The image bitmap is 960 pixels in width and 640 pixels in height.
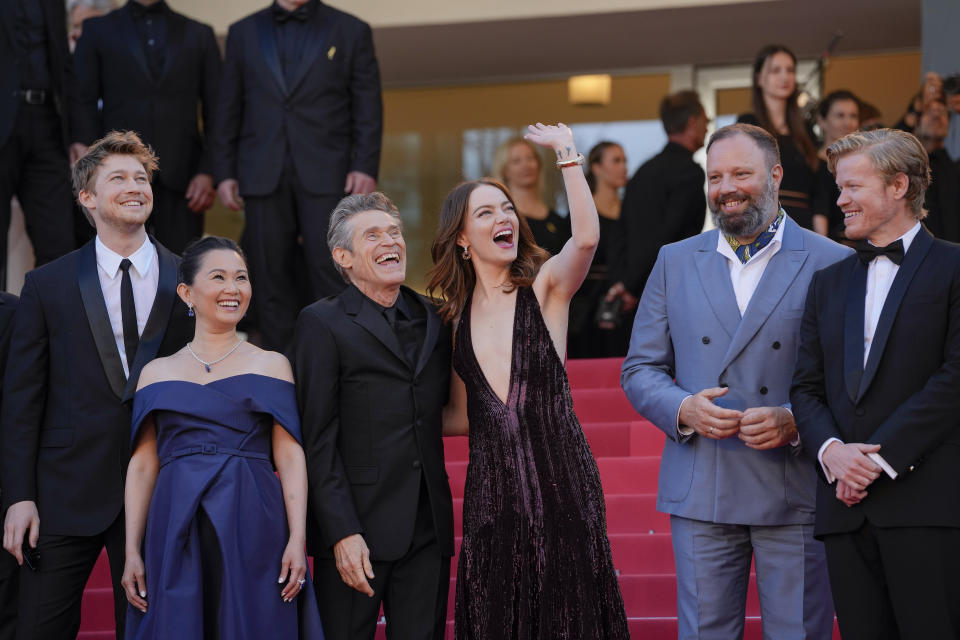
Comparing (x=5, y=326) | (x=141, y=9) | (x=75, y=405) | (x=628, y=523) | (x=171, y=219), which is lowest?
(x=628, y=523)

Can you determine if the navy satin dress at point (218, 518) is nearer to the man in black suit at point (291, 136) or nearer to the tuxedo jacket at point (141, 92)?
the man in black suit at point (291, 136)

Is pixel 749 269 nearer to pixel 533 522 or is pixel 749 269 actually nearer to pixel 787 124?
pixel 533 522

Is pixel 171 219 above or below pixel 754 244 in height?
above

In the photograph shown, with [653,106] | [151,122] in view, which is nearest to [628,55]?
[653,106]

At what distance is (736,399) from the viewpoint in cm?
399

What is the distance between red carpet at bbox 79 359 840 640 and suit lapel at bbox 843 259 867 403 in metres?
1.36

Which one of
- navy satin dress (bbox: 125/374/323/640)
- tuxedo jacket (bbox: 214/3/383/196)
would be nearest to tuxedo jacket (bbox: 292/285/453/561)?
navy satin dress (bbox: 125/374/323/640)

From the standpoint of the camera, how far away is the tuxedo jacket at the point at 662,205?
6.82m

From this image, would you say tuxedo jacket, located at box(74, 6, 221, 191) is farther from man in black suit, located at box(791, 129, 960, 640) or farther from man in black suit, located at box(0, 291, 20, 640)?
man in black suit, located at box(791, 129, 960, 640)

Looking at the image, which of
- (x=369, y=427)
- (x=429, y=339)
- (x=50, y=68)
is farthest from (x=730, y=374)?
(x=50, y=68)

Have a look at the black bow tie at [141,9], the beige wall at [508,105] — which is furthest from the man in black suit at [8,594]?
the beige wall at [508,105]

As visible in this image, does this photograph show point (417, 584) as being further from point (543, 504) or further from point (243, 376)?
point (243, 376)

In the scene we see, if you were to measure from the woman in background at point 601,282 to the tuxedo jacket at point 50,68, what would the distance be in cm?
302

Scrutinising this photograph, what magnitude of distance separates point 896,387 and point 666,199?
339 cm
